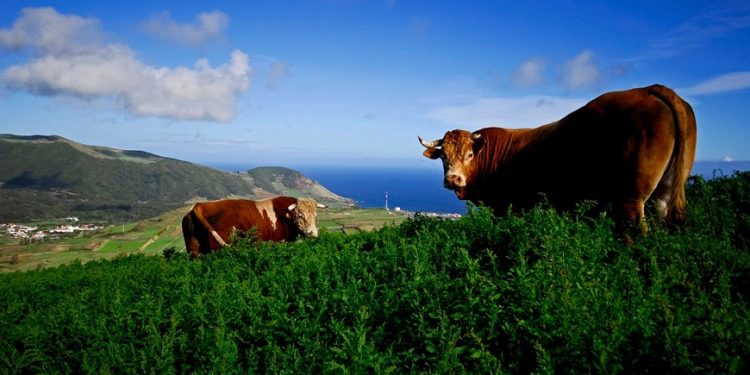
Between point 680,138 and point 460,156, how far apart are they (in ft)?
16.5

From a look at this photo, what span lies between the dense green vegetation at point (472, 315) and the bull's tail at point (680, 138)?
1.98ft

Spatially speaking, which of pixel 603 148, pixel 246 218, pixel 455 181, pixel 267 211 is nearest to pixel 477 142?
pixel 455 181

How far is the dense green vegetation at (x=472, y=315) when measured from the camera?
12.3 feet

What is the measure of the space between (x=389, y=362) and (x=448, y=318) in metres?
0.80

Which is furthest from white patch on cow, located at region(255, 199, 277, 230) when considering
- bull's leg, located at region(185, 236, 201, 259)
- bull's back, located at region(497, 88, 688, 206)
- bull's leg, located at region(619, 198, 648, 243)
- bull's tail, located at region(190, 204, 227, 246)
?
bull's leg, located at region(619, 198, 648, 243)

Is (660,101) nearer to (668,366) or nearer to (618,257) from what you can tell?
(618,257)

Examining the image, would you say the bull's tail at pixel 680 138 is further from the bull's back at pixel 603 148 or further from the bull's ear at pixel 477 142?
the bull's ear at pixel 477 142

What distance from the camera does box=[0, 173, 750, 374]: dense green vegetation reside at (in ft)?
12.3

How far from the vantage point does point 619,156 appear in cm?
727

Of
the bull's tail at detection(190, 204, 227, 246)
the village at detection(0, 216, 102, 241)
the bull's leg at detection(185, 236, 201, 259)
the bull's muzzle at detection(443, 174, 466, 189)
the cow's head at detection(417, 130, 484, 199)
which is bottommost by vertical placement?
the village at detection(0, 216, 102, 241)

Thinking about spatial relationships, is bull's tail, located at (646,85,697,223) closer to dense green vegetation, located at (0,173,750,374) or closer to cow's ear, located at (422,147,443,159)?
dense green vegetation, located at (0,173,750,374)

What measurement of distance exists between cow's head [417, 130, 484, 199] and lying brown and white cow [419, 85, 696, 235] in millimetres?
1315

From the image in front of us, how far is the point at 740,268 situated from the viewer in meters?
5.25

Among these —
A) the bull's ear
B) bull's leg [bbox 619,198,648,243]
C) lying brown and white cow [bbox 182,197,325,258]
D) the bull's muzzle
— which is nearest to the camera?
bull's leg [bbox 619,198,648,243]
